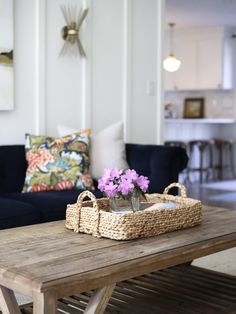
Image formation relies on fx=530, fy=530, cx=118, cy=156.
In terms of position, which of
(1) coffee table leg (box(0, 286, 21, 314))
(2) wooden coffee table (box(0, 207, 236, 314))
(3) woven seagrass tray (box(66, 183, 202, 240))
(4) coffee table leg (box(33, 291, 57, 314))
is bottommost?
(1) coffee table leg (box(0, 286, 21, 314))

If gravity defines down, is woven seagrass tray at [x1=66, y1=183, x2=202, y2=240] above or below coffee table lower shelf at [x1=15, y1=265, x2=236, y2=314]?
above

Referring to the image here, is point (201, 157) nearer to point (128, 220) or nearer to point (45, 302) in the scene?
point (128, 220)

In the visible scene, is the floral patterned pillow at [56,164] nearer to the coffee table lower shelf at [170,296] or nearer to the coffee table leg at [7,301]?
the coffee table lower shelf at [170,296]

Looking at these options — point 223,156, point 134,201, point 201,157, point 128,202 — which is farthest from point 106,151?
point 223,156

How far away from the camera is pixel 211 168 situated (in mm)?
9047

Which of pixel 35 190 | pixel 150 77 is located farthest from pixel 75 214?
pixel 150 77

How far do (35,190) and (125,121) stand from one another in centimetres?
154

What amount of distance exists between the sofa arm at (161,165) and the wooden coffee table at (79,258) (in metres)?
1.41

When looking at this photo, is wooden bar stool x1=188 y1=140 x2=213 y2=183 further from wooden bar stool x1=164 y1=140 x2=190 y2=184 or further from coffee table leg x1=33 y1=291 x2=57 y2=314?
coffee table leg x1=33 y1=291 x2=57 y2=314

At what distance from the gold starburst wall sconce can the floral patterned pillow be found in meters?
0.95

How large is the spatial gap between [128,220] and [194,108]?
7.55m

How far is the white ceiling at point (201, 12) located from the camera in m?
7.12

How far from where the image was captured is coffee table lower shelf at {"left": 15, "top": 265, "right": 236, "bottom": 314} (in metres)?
2.31

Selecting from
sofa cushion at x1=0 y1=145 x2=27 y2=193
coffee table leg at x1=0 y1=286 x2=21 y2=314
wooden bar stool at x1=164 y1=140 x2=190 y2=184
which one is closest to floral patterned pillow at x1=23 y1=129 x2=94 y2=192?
sofa cushion at x1=0 y1=145 x2=27 y2=193
